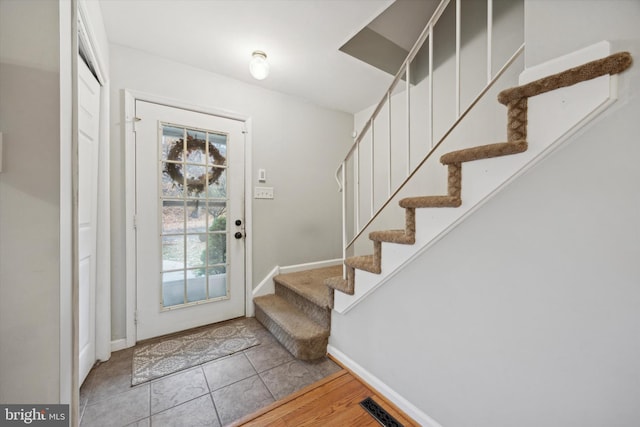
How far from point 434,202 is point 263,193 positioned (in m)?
1.84

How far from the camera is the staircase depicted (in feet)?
2.63

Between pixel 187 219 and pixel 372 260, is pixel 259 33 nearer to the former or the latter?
pixel 187 219

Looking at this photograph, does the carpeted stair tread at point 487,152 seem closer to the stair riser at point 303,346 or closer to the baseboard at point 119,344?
the stair riser at point 303,346

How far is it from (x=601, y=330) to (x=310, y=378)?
1.47 m

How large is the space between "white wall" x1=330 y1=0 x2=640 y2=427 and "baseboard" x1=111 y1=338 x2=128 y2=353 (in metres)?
2.22

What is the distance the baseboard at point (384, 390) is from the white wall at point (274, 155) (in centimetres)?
117

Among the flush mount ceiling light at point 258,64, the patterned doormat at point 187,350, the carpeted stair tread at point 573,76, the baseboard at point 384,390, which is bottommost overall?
the patterned doormat at point 187,350

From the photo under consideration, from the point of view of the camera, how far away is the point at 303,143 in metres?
2.83

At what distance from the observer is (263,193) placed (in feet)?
8.36

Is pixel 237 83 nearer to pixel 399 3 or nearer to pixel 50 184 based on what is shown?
pixel 399 3

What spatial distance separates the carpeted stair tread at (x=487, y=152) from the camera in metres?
0.88

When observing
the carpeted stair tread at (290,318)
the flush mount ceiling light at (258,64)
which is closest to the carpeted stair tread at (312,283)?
the carpeted stair tread at (290,318)

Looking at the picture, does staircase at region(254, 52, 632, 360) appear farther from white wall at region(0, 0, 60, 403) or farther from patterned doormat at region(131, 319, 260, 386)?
white wall at region(0, 0, 60, 403)

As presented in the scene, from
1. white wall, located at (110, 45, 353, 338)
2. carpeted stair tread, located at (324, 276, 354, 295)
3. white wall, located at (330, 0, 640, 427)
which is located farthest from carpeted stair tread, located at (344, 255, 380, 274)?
white wall, located at (110, 45, 353, 338)
